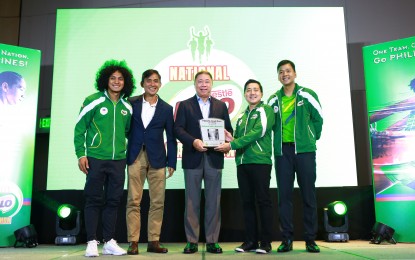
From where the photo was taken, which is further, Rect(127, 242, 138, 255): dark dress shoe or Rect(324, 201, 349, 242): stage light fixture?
Rect(324, 201, 349, 242): stage light fixture

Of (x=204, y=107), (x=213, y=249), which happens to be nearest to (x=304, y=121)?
(x=204, y=107)

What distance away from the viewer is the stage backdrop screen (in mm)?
4590

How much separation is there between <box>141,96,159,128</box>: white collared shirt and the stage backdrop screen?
4.68ft

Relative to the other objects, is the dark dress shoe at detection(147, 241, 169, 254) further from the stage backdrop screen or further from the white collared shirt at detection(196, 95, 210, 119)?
the stage backdrop screen

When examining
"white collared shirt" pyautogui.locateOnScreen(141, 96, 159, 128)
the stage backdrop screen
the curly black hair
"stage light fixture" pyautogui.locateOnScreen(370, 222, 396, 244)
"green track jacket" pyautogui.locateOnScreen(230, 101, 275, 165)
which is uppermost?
the stage backdrop screen

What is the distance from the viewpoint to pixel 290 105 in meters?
3.18

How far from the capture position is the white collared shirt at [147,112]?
10.3ft

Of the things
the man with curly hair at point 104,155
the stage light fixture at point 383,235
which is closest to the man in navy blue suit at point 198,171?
the man with curly hair at point 104,155

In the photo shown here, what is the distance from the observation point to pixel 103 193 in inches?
116

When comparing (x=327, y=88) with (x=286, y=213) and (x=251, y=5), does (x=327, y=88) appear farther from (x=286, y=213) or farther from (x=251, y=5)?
(x=286, y=213)

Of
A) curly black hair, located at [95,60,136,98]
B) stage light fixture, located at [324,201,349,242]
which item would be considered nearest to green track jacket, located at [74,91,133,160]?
curly black hair, located at [95,60,136,98]

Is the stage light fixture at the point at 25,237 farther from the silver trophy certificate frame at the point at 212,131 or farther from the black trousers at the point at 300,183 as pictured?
the black trousers at the point at 300,183

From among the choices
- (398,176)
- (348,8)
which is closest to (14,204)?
(398,176)

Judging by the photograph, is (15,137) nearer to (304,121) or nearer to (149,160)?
(149,160)
